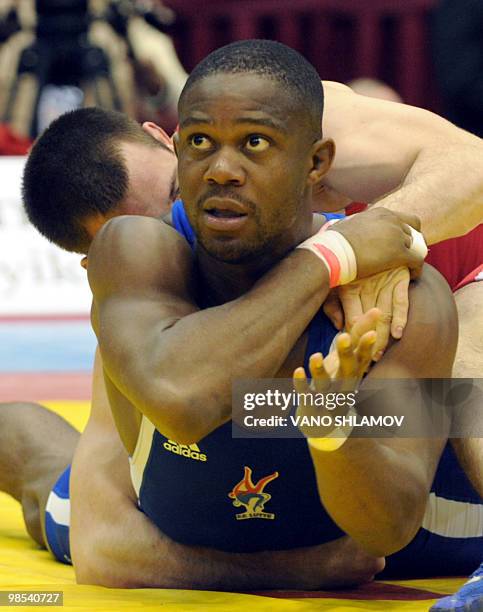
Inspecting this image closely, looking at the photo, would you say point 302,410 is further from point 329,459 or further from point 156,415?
point 156,415

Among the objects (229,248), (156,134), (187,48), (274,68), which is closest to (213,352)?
(229,248)

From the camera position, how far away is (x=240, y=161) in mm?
2646

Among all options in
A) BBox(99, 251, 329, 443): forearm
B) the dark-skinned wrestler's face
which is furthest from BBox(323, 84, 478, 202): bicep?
BBox(99, 251, 329, 443): forearm

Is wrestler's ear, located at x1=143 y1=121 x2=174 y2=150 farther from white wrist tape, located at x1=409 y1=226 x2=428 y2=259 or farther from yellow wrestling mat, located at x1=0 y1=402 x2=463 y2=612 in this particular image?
yellow wrestling mat, located at x1=0 y1=402 x2=463 y2=612

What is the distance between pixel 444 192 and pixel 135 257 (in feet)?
2.78

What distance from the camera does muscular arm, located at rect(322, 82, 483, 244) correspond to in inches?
128

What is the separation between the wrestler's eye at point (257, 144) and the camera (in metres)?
2.67

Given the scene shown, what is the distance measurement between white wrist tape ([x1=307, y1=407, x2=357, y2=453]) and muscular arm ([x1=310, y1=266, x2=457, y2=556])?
0.02 meters

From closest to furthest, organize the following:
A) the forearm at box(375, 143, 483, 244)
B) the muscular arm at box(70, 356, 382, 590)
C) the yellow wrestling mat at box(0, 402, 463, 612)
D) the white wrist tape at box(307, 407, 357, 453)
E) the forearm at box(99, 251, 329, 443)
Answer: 1. the white wrist tape at box(307, 407, 357, 453)
2. the forearm at box(99, 251, 329, 443)
3. the yellow wrestling mat at box(0, 402, 463, 612)
4. the muscular arm at box(70, 356, 382, 590)
5. the forearm at box(375, 143, 483, 244)

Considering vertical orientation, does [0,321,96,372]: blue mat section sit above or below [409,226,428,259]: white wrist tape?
below

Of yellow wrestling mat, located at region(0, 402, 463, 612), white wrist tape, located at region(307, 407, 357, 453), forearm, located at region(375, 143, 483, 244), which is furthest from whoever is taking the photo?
forearm, located at region(375, 143, 483, 244)

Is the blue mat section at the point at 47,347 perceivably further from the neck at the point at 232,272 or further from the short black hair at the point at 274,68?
the short black hair at the point at 274,68

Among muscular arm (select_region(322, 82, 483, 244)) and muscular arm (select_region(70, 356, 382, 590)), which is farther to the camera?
muscular arm (select_region(322, 82, 483, 244))

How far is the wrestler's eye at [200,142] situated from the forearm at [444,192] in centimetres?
60
